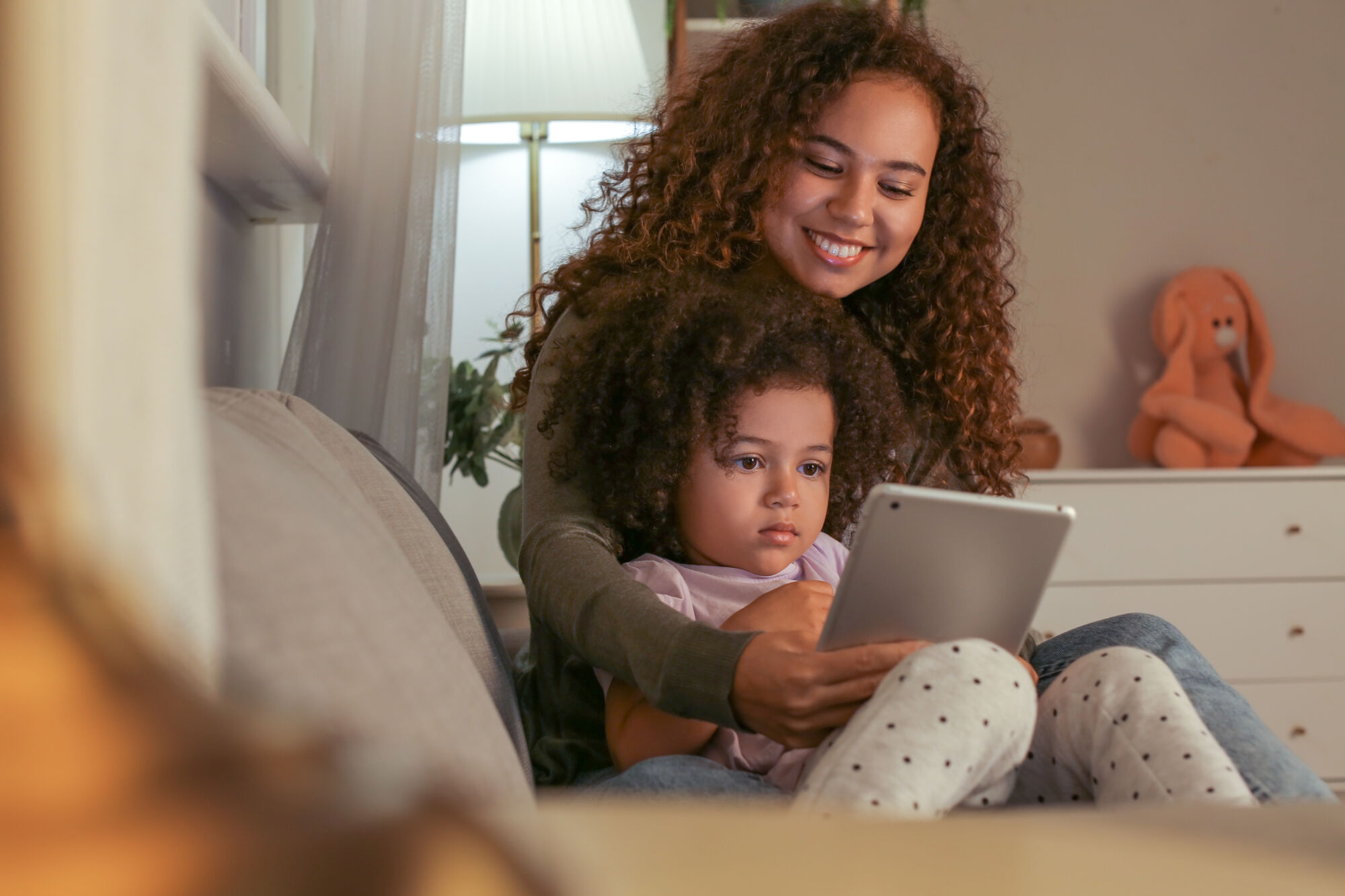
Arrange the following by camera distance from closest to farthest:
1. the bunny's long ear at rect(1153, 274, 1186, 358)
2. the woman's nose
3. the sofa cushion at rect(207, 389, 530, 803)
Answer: the sofa cushion at rect(207, 389, 530, 803) → the woman's nose → the bunny's long ear at rect(1153, 274, 1186, 358)

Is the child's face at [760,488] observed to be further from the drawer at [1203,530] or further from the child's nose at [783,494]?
the drawer at [1203,530]

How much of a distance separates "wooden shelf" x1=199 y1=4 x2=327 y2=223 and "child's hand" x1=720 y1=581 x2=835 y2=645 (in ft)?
2.05

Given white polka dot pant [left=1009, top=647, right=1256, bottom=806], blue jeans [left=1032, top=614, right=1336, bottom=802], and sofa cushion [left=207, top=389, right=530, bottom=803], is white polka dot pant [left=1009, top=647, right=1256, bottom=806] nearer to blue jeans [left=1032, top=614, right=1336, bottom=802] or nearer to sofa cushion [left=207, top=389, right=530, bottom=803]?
blue jeans [left=1032, top=614, right=1336, bottom=802]

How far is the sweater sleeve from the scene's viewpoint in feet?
2.53

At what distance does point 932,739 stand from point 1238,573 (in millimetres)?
2136

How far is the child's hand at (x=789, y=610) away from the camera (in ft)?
2.89

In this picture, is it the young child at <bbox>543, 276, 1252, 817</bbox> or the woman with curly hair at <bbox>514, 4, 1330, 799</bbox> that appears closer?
the young child at <bbox>543, 276, 1252, 817</bbox>

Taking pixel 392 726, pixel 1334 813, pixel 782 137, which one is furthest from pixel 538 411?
pixel 1334 813

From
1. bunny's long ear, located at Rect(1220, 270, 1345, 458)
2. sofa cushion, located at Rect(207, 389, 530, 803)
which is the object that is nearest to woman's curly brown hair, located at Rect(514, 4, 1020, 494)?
sofa cushion, located at Rect(207, 389, 530, 803)

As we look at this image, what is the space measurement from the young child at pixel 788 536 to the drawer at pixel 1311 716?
1.67m

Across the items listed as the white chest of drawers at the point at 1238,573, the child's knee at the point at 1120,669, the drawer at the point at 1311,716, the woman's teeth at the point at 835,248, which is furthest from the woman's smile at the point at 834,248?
the drawer at the point at 1311,716

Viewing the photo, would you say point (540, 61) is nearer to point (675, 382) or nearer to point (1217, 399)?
point (675, 382)

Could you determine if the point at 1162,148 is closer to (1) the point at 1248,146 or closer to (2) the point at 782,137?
(1) the point at 1248,146

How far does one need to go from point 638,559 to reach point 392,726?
73 cm
